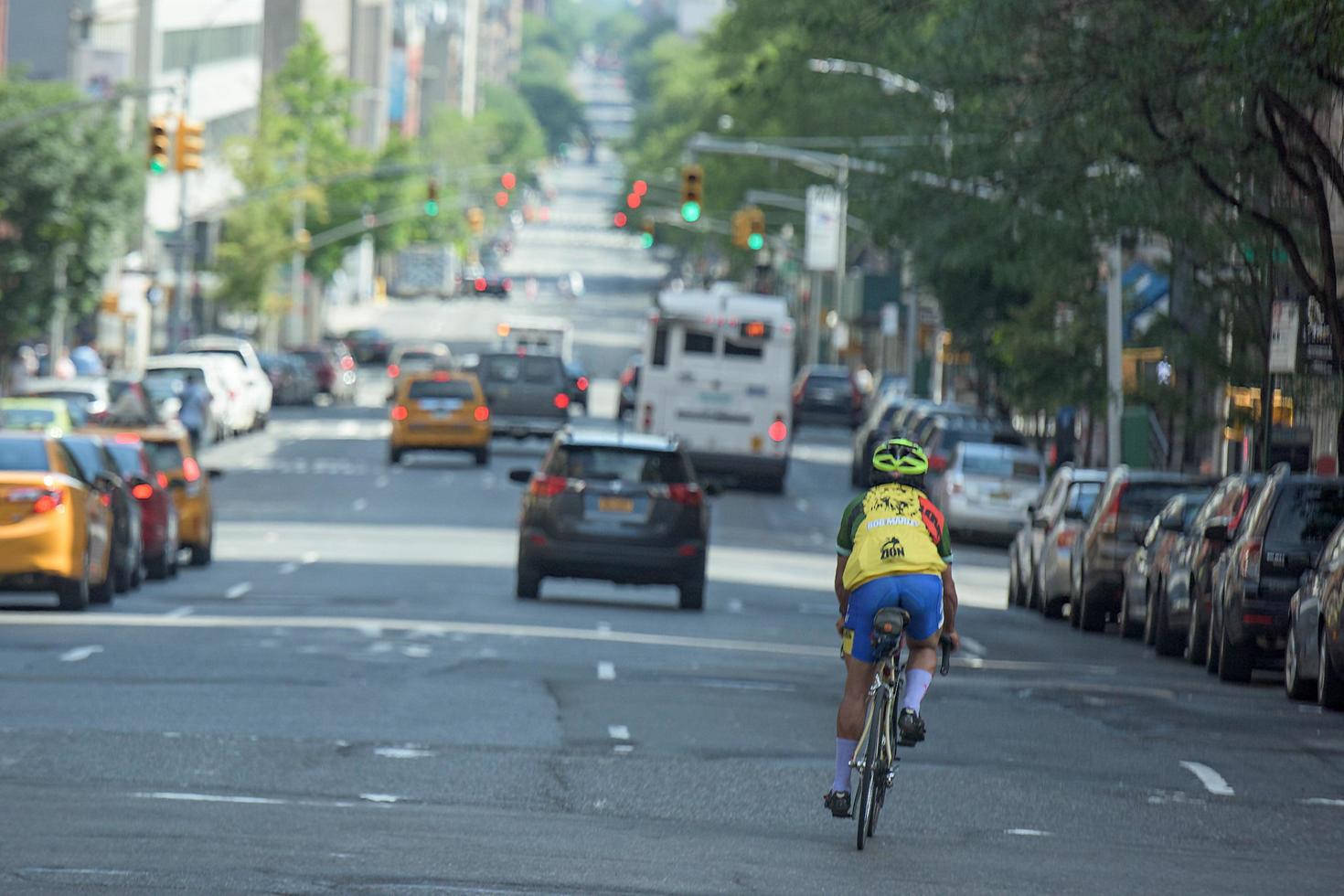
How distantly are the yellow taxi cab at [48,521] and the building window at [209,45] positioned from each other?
6707 centimetres

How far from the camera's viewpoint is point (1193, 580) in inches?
909

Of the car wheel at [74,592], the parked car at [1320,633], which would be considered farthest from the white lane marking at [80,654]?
the parked car at [1320,633]

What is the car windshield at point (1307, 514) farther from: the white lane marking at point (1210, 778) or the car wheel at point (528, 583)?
the car wheel at point (528, 583)

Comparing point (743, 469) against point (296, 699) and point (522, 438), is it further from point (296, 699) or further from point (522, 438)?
point (296, 699)

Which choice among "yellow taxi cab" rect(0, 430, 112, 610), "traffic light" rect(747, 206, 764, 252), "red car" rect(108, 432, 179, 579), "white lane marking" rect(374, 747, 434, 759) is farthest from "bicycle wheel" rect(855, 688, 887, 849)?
"traffic light" rect(747, 206, 764, 252)

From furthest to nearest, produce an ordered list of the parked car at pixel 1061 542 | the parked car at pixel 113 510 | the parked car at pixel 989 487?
the parked car at pixel 989 487
the parked car at pixel 1061 542
the parked car at pixel 113 510

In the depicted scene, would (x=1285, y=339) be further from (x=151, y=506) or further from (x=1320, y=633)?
(x=151, y=506)

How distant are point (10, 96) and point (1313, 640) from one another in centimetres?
4092

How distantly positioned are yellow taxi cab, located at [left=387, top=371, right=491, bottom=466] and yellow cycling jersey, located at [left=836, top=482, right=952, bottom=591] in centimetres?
3873

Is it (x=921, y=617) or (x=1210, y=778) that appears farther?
(x=1210, y=778)

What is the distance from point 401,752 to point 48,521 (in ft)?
31.3

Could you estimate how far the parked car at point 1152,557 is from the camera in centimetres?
2412

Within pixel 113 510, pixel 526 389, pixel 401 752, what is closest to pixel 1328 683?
pixel 401 752

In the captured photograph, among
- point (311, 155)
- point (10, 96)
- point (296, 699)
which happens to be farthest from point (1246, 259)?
point (311, 155)
